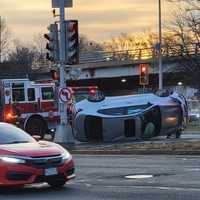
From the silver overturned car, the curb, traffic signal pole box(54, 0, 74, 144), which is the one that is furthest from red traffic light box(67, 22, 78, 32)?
the curb

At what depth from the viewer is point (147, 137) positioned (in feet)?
91.9

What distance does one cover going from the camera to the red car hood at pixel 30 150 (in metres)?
12.5

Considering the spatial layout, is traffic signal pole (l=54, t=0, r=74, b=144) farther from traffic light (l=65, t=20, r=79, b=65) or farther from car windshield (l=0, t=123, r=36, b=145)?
car windshield (l=0, t=123, r=36, b=145)

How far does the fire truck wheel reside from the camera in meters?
30.6

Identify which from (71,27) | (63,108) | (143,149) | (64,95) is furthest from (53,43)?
(143,149)

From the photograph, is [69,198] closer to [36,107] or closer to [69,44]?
[69,44]

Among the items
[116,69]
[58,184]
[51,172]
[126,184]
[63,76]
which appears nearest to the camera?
[51,172]

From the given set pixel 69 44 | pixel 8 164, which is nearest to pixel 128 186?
pixel 8 164

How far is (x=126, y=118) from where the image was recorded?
90.0 feet

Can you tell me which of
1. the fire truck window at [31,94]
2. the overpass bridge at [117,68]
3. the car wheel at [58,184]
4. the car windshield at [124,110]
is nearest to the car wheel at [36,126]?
the fire truck window at [31,94]

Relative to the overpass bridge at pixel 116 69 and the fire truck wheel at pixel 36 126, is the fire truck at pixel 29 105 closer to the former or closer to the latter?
the fire truck wheel at pixel 36 126

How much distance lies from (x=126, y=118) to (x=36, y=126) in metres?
5.30

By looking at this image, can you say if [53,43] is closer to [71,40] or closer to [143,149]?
[71,40]

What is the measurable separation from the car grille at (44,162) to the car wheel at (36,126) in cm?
1800
